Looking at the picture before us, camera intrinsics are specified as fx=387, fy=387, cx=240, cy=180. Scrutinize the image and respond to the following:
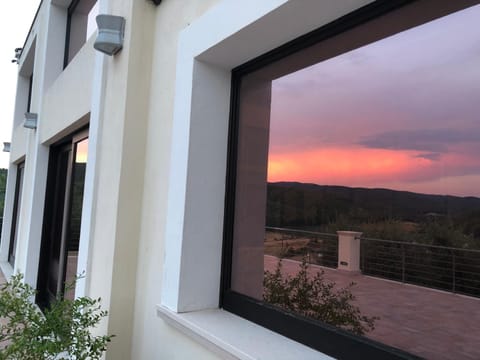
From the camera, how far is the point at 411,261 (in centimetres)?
129

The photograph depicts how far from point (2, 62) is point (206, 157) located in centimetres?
1173

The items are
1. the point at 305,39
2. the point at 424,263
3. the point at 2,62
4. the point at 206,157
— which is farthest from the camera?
the point at 2,62

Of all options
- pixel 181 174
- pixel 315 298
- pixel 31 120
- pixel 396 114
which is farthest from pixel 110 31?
pixel 31 120

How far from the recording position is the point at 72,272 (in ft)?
13.6

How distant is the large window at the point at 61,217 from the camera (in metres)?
4.33

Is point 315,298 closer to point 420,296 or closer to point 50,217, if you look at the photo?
point 420,296

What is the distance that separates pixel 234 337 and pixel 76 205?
3275 millimetres

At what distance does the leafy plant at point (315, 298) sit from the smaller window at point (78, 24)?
453 cm

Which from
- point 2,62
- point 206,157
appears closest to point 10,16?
point 2,62

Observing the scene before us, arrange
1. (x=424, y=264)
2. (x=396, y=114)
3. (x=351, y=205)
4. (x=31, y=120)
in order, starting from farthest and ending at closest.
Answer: (x=31, y=120) < (x=351, y=205) < (x=396, y=114) < (x=424, y=264)

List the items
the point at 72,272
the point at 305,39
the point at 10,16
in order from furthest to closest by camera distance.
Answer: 1. the point at 10,16
2. the point at 72,272
3. the point at 305,39

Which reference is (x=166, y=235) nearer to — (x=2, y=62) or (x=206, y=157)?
(x=206, y=157)

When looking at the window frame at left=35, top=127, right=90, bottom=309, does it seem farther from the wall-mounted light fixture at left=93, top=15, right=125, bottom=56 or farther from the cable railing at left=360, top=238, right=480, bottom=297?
the cable railing at left=360, top=238, right=480, bottom=297

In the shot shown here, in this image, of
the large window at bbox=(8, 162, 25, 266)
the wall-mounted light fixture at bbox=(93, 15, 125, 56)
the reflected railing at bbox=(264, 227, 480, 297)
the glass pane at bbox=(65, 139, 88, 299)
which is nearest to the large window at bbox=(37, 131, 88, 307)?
the glass pane at bbox=(65, 139, 88, 299)
